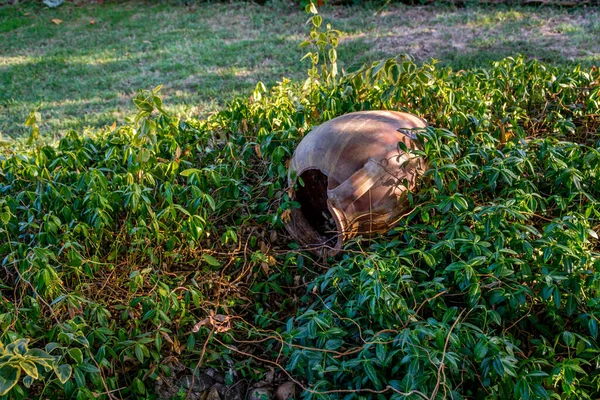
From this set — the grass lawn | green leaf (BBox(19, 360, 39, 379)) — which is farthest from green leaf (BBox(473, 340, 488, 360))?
the grass lawn

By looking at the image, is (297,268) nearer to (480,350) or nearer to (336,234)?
(336,234)

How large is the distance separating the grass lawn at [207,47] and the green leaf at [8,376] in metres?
3.43

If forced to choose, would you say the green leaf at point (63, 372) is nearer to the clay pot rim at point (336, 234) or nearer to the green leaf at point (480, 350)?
the clay pot rim at point (336, 234)

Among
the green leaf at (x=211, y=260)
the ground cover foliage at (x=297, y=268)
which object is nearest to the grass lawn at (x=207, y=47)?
the ground cover foliage at (x=297, y=268)

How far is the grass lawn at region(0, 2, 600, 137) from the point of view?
606cm

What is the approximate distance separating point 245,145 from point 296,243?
65 centimetres

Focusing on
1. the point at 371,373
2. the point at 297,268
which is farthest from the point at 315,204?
the point at 371,373

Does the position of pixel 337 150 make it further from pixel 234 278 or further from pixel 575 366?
pixel 575 366

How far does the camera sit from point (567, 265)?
2.71 meters

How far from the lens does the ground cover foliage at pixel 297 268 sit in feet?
8.45

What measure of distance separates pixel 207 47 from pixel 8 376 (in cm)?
542

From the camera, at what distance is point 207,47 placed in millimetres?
7227

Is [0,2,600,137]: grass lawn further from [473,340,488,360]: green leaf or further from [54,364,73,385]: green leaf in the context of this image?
[473,340,488,360]: green leaf


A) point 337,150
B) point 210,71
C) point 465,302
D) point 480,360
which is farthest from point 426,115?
point 210,71
